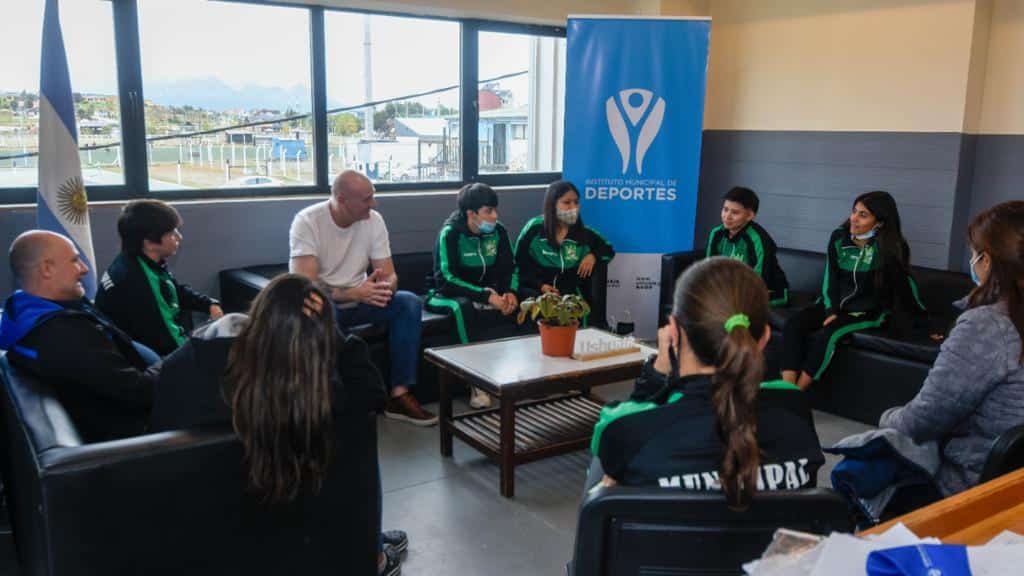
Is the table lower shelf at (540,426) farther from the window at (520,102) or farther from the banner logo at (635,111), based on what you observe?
the window at (520,102)

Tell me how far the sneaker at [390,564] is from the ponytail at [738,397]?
137 cm

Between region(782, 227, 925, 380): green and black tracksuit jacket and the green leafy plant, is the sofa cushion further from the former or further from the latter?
the green leafy plant

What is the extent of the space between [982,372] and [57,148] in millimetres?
3725

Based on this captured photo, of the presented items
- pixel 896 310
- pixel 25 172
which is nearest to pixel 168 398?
pixel 25 172

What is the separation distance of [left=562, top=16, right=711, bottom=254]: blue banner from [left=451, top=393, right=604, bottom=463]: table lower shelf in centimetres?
168

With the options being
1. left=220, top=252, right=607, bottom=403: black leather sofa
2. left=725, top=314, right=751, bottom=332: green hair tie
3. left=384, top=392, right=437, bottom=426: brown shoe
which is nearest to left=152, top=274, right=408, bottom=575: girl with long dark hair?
left=725, top=314, right=751, bottom=332: green hair tie

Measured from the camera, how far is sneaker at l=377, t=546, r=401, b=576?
240 cm

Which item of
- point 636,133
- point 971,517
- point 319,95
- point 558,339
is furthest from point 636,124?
point 971,517

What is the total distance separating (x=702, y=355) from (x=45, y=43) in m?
3.42

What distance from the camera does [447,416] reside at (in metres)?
3.44

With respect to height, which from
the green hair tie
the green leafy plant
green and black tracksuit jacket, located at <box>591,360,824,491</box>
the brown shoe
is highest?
the green hair tie

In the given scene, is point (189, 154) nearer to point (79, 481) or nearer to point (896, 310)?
Result: point (79, 481)

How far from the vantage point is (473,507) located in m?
2.98

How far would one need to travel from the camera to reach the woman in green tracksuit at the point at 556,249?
4617mm
